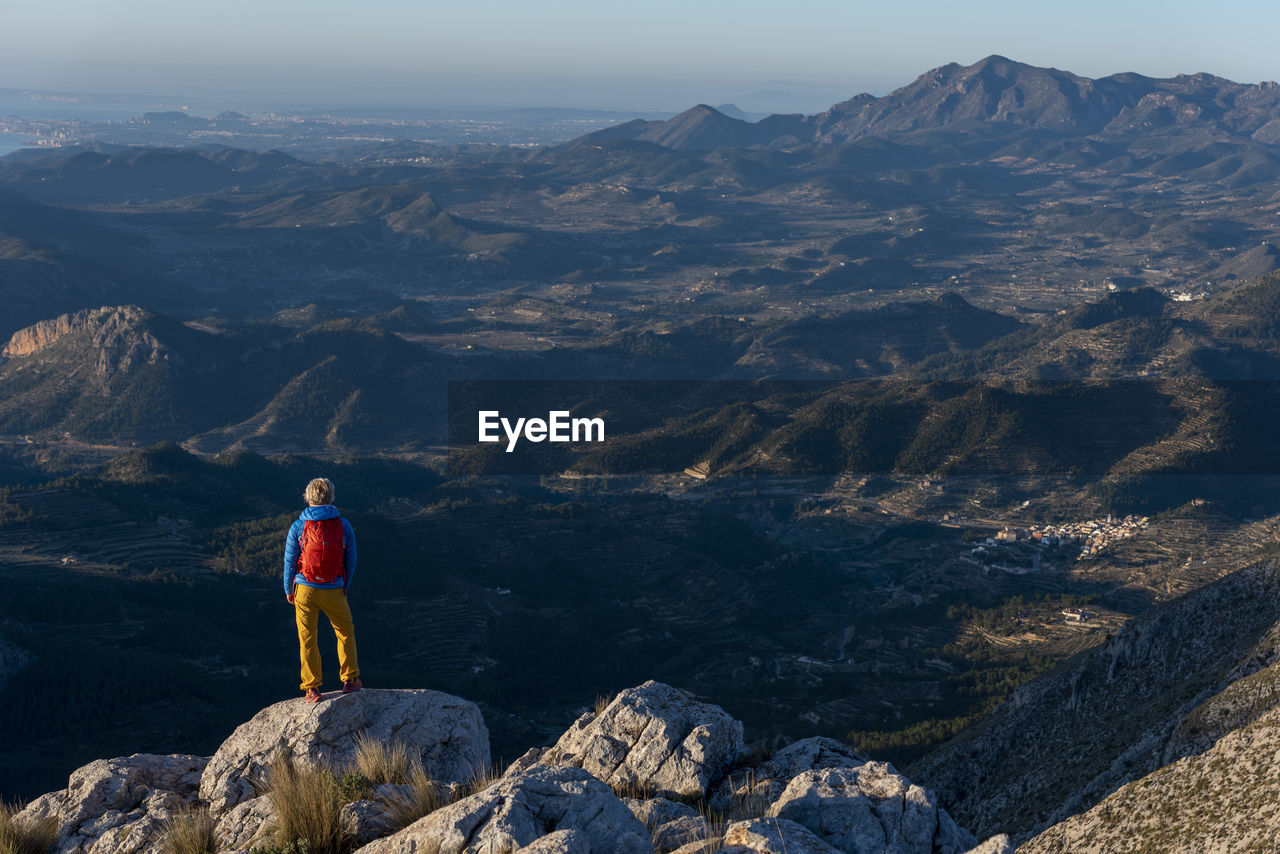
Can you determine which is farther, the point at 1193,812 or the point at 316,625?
the point at 316,625

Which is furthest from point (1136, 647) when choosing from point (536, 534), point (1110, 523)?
point (1110, 523)

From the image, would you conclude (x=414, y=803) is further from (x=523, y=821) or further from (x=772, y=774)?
(x=772, y=774)

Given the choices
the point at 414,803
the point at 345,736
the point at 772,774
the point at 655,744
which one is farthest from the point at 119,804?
the point at 772,774

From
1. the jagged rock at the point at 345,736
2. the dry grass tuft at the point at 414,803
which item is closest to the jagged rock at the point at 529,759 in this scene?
the jagged rock at the point at 345,736

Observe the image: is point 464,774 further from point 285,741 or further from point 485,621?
point 485,621

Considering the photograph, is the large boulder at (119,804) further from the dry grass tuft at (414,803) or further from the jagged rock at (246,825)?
the dry grass tuft at (414,803)

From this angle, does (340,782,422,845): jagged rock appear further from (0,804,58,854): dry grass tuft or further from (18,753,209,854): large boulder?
(0,804,58,854): dry grass tuft
